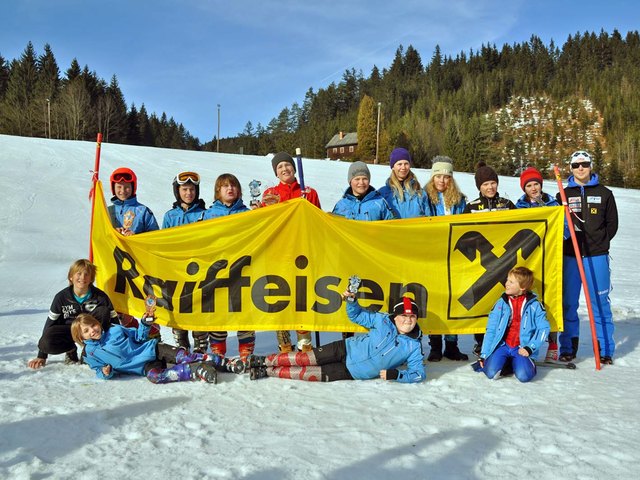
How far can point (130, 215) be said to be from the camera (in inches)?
218

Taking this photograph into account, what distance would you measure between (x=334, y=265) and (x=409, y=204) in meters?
1.22

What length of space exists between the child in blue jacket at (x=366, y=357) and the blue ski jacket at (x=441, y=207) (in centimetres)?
140

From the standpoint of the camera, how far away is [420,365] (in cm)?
451

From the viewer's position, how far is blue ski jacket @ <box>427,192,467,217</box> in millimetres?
5684

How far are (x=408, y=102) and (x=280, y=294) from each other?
131682 millimetres

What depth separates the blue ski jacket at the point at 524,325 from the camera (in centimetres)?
472

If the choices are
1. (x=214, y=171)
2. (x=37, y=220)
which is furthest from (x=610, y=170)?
(x=37, y=220)

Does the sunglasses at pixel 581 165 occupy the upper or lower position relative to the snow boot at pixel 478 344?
upper

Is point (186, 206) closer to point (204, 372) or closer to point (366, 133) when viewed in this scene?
point (204, 372)

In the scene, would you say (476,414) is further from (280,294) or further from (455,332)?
(280,294)

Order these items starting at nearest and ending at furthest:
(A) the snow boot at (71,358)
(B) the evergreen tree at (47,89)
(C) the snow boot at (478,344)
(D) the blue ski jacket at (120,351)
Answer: (D) the blue ski jacket at (120,351) < (A) the snow boot at (71,358) < (C) the snow boot at (478,344) < (B) the evergreen tree at (47,89)

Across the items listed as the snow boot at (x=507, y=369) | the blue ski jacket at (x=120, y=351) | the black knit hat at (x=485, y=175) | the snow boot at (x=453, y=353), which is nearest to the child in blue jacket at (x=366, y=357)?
the snow boot at (x=507, y=369)

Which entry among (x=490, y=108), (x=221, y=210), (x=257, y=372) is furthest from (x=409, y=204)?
(x=490, y=108)

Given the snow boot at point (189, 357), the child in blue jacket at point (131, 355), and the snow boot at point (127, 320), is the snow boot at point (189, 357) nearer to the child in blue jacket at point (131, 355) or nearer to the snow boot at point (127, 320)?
the child in blue jacket at point (131, 355)
